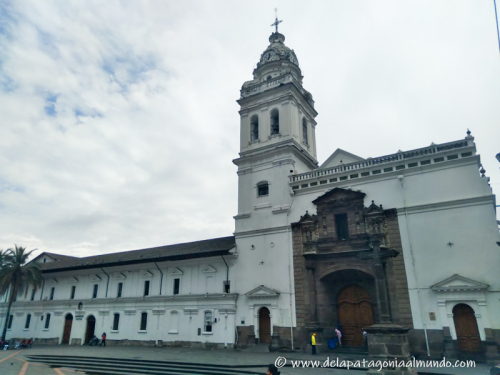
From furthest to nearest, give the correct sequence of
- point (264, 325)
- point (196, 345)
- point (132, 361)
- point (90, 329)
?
point (90, 329), point (196, 345), point (264, 325), point (132, 361)

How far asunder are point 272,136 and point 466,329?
19188 mm

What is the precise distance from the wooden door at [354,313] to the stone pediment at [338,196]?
20.1 ft

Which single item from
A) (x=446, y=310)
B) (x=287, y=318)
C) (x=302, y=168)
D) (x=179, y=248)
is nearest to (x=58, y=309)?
(x=179, y=248)

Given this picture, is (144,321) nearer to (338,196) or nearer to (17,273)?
(17,273)

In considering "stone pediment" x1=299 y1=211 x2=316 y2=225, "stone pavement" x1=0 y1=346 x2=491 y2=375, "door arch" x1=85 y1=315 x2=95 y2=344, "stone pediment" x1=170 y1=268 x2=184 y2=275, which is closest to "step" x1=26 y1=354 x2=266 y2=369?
"stone pavement" x1=0 y1=346 x2=491 y2=375

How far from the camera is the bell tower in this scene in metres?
28.6

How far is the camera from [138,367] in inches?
807

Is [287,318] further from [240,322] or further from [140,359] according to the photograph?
[140,359]

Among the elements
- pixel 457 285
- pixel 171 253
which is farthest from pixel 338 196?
pixel 171 253

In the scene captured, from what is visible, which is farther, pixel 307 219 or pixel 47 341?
pixel 47 341

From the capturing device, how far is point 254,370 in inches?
719

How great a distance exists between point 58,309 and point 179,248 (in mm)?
15956

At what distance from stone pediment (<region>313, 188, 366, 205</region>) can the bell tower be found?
2.70 meters

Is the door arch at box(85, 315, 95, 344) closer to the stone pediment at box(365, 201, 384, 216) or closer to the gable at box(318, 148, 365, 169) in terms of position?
the gable at box(318, 148, 365, 169)
